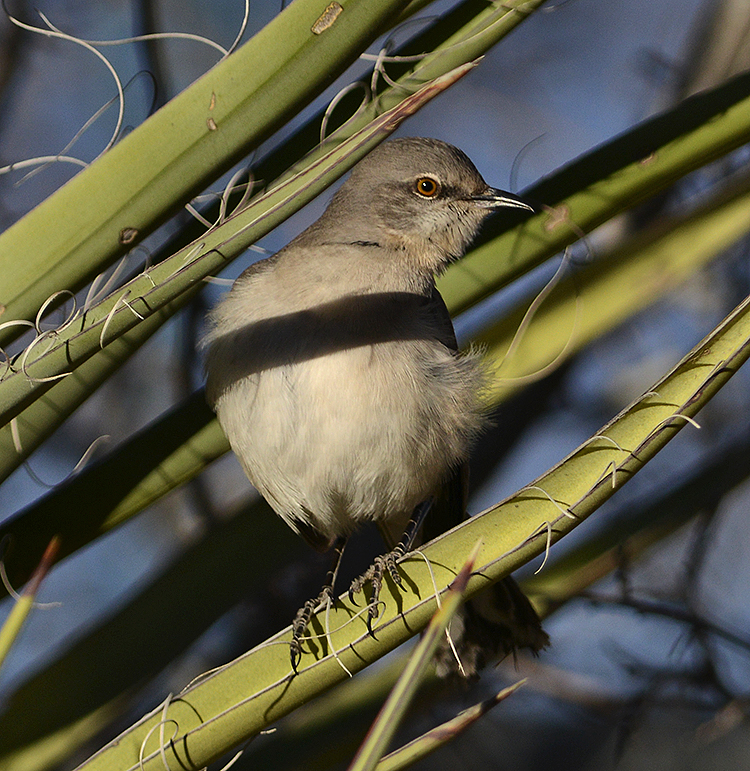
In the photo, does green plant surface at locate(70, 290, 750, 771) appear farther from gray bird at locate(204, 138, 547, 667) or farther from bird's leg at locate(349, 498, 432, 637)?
gray bird at locate(204, 138, 547, 667)

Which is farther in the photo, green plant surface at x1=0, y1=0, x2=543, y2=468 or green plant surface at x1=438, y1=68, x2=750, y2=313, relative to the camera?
green plant surface at x1=438, y1=68, x2=750, y2=313

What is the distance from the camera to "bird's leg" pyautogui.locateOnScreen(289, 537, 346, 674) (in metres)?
1.65

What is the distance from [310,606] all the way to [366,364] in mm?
803

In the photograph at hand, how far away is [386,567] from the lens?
199cm

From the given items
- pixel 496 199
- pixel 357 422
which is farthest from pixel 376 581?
pixel 496 199

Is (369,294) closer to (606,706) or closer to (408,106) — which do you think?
(408,106)

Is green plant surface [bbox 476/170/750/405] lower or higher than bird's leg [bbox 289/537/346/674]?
higher

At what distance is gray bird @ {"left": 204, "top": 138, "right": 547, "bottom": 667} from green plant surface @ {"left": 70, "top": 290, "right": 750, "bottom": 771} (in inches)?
27.0

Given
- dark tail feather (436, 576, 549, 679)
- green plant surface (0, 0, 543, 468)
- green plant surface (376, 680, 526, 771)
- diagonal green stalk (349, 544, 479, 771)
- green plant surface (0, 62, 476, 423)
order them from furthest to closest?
dark tail feather (436, 576, 549, 679), green plant surface (0, 0, 543, 468), green plant surface (376, 680, 526, 771), green plant surface (0, 62, 476, 423), diagonal green stalk (349, 544, 479, 771)

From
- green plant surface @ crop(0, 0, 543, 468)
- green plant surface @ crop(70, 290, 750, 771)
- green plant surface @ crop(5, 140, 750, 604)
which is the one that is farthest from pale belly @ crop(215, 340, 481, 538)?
green plant surface @ crop(70, 290, 750, 771)

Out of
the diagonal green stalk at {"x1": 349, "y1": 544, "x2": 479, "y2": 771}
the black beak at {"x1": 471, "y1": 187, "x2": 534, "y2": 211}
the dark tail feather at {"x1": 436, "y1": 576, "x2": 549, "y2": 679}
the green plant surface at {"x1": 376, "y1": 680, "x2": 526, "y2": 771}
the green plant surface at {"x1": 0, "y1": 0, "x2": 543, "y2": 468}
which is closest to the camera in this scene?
the diagonal green stalk at {"x1": 349, "y1": 544, "x2": 479, "y2": 771}

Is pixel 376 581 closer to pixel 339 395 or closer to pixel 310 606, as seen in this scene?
pixel 339 395

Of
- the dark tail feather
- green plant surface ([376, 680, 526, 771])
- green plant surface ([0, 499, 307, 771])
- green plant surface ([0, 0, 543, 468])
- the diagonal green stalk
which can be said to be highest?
green plant surface ([0, 0, 543, 468])

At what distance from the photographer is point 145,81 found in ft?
7.62
